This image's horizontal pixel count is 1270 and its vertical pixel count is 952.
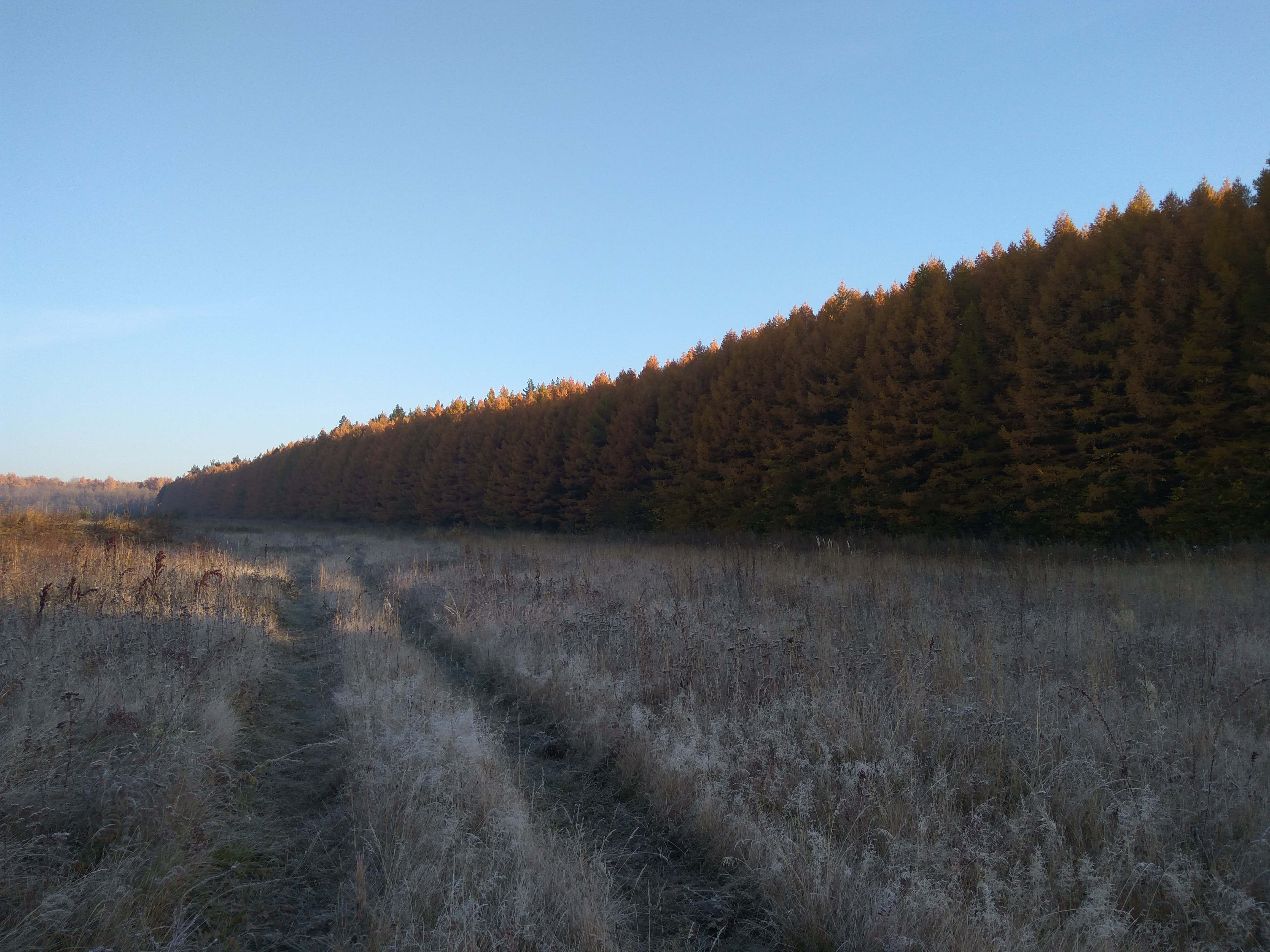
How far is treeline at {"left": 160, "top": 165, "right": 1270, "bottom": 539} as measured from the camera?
15.4 metres

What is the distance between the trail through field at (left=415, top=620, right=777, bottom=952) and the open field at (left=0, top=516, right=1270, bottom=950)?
0.02 metres

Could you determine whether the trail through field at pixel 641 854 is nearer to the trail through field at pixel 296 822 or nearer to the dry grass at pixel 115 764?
the trail through field at pixel 296 822

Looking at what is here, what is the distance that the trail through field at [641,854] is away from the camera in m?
2.79

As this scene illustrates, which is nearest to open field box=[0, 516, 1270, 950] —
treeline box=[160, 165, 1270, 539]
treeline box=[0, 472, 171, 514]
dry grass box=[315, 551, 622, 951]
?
dry grass box=[315, 551, 622, 951]

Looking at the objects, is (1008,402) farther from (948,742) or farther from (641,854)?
(641,854)

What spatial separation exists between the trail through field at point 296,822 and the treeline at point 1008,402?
1875 centimetres

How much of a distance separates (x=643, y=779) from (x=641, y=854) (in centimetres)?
76

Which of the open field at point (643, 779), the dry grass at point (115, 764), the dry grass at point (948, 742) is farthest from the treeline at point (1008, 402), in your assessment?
the dry grass at point (115, 764)

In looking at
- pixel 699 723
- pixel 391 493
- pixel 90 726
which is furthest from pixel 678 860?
pixel 391 493

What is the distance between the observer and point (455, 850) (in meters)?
3.06

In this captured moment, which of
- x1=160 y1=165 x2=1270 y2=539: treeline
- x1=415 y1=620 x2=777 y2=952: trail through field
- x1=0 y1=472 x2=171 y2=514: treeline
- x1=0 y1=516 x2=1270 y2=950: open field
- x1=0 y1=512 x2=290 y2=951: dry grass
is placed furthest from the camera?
x1=0 y1=472 x2=171 y2=514: treeline

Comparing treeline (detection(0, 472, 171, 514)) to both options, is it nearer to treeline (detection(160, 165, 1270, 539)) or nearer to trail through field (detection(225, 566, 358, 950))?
trail through field (detection(225, 566, 358, 950))

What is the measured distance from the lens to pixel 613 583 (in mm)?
11141

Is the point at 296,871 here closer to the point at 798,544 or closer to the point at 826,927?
the point at 826,927
